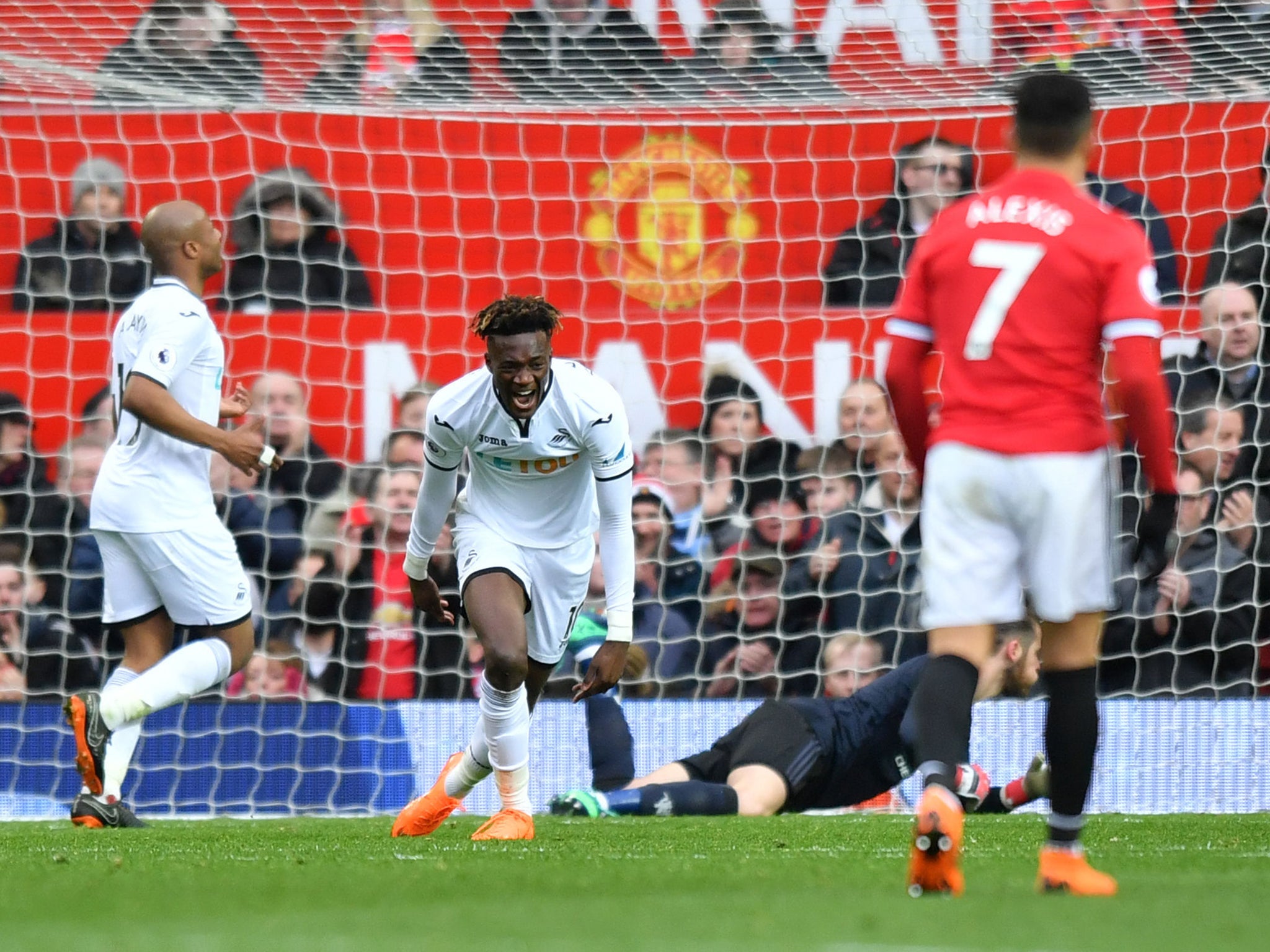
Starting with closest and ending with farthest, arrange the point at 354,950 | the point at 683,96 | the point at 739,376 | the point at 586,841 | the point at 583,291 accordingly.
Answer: the point at 354,950 → the point at 586,841 → the point at 683,96 → the point at 739,376 → the point at 583,291

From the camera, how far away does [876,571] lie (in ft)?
27.5

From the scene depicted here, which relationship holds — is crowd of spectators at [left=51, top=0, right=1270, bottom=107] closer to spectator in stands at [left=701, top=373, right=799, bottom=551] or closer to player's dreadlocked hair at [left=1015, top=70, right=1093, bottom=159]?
spectator in stands at [left=701, top=373, right=799, bottom=551]

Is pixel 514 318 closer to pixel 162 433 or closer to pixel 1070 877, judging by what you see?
pixel 162 433

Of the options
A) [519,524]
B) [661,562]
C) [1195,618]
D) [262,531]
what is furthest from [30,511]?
[1195,618]

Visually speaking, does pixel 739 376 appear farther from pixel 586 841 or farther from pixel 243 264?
pixel 586 841

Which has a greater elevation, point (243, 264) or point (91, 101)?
point (91, 101)

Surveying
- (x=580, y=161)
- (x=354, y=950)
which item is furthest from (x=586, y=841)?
(x=580, y=161)

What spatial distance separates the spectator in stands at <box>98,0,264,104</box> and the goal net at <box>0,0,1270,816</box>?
0.02 meters

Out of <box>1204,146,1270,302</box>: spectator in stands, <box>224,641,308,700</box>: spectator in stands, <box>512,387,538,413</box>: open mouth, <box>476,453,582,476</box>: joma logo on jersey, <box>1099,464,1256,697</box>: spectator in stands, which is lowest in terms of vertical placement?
<box>224,641,308,700</box>: spectator in stands

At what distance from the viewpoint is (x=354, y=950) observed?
2.67 m

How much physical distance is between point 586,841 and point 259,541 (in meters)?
4.16

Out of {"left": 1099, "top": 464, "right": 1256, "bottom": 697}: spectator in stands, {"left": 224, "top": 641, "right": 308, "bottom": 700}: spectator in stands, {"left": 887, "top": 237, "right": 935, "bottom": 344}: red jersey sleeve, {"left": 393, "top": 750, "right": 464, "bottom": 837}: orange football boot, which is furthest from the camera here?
{"left": 224, "top": 641, "right": 308, "bottom": 700}: spectator in stands

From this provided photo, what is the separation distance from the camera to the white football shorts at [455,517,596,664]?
541cm

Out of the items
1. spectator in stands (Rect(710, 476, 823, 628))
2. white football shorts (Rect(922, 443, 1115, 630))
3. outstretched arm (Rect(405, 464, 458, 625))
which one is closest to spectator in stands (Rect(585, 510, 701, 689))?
spectator in stands (Rect(710, 476, 823, 628))
